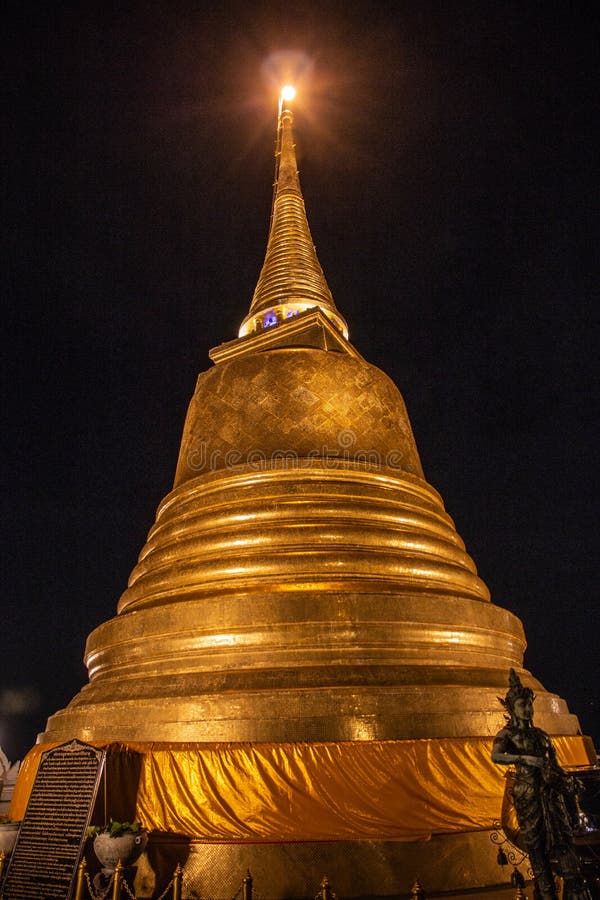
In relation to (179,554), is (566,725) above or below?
below

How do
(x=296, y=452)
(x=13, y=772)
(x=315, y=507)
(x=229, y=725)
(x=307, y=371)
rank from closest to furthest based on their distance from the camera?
(x=229, y=725)
(x=315, y=507)
(x=296, y=452)
(x=307, y=371)
(x=13, y=772)

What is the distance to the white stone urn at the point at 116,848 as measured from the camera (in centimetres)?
452

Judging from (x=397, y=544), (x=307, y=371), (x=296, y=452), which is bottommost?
(x=397, y=544)

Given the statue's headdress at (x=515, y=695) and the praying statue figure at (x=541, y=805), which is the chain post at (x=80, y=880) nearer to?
the praying statue figure at (x=541, y=805)

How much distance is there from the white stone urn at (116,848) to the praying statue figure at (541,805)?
2.61 metres

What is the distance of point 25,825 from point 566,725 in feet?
17.1

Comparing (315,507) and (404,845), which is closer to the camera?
(404,845)

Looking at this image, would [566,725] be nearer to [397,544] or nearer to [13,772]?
[397,544]

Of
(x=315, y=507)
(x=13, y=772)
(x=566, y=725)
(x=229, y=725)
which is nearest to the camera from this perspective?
(x=229, y=725)

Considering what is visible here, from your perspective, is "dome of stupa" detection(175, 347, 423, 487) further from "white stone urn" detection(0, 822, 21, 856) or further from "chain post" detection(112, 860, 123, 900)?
"chain post" detection(112, 860, 123, 900)

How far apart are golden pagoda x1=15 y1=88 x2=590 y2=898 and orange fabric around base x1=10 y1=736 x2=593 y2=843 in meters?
0.01

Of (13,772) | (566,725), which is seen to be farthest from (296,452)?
(13,772)

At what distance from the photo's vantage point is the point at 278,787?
5.15 meters

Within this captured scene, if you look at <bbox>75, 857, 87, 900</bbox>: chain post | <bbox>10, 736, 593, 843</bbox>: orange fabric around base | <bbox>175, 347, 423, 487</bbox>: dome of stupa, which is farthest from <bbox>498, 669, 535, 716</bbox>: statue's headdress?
<bbox>175, 347, 423, 487</bbox>: dome of stupa
